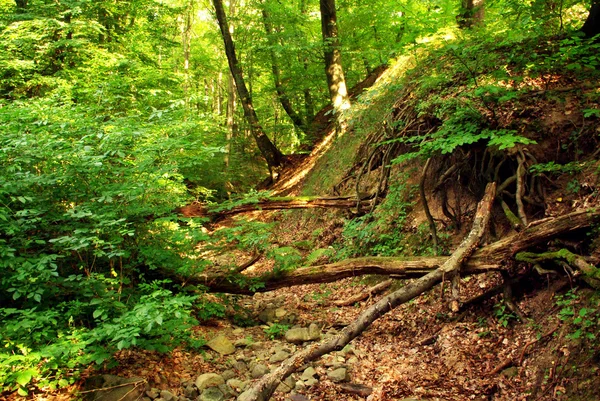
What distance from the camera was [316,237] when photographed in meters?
9.47

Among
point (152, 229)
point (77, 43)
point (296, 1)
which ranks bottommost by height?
point (152, 229)

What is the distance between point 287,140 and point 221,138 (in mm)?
4240

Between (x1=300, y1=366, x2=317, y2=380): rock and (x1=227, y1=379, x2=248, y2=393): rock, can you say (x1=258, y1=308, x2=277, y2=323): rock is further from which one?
(x1=300, y1=366, x2=317, y2=380): rock

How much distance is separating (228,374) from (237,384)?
0.29 metres

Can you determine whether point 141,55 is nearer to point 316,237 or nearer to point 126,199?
point 316,237

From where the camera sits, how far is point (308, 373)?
4.59 m

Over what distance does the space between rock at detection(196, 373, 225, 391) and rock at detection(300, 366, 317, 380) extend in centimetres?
106

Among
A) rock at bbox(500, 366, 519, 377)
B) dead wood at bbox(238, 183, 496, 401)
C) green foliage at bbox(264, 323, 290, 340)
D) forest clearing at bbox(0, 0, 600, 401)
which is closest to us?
dead wood at bbox(238, 183, 496, 401)

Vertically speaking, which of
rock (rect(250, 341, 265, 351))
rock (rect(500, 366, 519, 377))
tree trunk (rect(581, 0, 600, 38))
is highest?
tree trunk (rect(581, 0, 600, 38))

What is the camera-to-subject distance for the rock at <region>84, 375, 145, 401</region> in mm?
4098

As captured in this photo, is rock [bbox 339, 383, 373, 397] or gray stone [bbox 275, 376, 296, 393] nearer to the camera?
rock [bbox 339, 383, 373, 397]

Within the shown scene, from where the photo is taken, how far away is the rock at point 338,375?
4367 millimetres

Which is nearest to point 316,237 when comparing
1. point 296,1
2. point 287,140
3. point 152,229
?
point 152,229

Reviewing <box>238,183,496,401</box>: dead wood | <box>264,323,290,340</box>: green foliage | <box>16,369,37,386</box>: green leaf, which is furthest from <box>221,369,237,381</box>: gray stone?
<box>16,369,37,386</box>: green leaf
